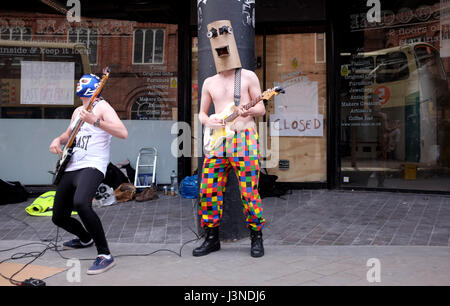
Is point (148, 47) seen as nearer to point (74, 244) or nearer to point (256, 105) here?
point (74, 244)

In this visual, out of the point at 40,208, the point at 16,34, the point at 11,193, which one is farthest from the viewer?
the point at 16,34

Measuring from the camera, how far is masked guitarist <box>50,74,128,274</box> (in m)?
3.88

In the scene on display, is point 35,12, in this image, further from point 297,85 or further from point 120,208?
point 297,85

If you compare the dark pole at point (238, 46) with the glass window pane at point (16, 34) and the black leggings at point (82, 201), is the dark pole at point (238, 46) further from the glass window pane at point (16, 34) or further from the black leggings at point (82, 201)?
the glass window pane at point (16, 34)

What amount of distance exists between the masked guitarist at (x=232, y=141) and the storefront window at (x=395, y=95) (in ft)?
14.1

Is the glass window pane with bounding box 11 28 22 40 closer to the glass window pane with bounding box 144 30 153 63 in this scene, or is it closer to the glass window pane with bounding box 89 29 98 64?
the glass window pane with bounding box 89 29 98 64

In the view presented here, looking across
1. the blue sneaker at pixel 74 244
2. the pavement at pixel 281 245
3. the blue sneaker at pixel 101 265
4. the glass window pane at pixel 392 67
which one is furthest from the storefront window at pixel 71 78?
the blue sneaker at pixel 101 265

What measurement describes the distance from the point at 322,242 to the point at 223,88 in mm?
1979

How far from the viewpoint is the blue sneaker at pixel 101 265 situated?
379 cm

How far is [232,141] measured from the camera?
161 inches

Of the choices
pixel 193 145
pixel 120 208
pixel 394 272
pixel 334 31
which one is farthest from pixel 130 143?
pixel 394 272

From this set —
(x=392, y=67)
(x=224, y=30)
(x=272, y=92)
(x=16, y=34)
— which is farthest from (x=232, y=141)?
(x=16, y=34)

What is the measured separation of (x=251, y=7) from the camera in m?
4.88

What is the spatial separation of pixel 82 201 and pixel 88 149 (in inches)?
19.6
